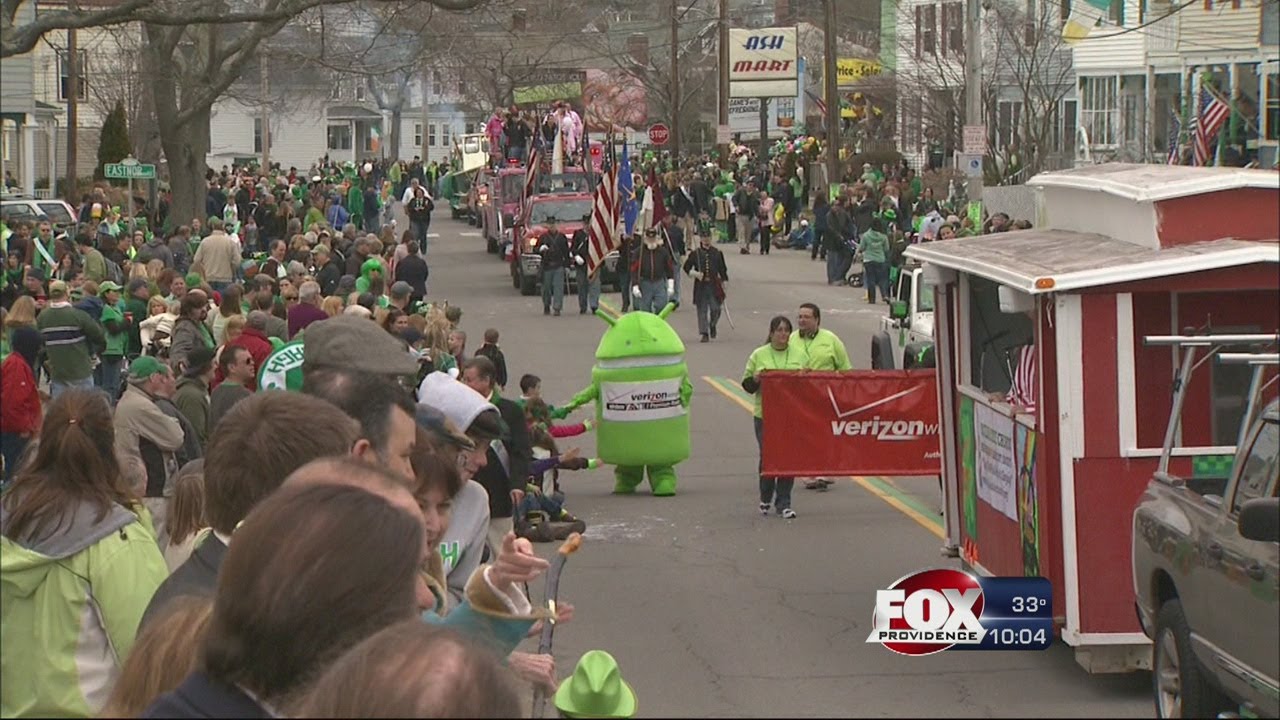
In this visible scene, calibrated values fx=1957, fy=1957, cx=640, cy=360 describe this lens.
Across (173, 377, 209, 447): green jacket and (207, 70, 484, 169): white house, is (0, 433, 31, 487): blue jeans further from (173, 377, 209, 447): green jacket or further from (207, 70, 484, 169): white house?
(207, 70, 484, 169): white house

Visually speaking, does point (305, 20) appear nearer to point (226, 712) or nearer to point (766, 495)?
point (766, 495)

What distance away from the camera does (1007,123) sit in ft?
185

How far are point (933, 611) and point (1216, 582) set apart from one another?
5.36ft

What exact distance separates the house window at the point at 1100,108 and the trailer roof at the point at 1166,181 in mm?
40490

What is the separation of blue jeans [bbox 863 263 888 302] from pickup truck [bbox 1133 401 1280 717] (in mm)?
27195

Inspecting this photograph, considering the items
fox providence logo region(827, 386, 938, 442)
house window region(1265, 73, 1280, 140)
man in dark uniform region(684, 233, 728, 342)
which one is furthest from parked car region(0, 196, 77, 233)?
house window region(1265, 73, 1280, 140)

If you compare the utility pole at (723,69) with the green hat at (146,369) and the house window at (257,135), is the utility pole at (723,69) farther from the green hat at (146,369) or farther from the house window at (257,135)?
the house window at (257,135)

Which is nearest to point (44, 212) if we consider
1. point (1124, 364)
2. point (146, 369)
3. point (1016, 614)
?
point (146, 369)

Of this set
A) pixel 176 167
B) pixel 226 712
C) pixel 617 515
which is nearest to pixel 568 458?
pixel 617 515

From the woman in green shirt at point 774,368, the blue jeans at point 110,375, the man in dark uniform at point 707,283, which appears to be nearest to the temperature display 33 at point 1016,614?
the woman in green shirt at point 774,368

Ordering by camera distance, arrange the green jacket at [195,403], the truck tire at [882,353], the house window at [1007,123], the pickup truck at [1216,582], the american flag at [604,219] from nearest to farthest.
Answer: the pickup truck at [1216,582]
the green jacket at [195,403]
the truck tire at [882,353]
the american flag at [604,219]
the house window at [1007,123]

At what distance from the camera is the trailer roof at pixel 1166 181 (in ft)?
31.0

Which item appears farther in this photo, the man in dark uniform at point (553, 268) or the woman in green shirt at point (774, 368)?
the man in dark uniform at point (553, 268)

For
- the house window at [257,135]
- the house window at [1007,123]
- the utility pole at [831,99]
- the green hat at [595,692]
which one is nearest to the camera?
the green hat at [595,692]
